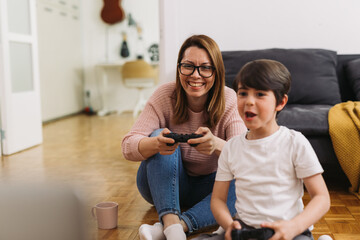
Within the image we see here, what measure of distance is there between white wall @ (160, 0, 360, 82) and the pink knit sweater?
1.09 metres

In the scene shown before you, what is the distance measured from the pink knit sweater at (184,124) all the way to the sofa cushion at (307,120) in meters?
0.57

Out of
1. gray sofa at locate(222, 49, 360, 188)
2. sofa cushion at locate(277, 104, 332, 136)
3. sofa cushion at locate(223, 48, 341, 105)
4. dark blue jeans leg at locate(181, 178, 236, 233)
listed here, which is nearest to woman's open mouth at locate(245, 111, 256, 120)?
dark blue jeans leg at locate(181, 178, 236, 233)

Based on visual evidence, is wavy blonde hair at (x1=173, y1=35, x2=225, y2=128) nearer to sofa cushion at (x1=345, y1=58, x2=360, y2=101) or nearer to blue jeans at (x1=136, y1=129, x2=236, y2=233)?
blue jeans at (x1=136, y1=129, x2=236, y2=233)

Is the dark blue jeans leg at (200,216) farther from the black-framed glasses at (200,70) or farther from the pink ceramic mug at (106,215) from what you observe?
the black-framed glasses at (200,70)

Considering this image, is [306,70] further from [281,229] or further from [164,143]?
[281,229]

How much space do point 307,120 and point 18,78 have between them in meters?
2.37

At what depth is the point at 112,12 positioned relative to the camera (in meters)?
5.69

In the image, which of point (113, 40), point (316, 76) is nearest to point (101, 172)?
point (316, 76)

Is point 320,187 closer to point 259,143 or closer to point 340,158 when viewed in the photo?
point 259,143

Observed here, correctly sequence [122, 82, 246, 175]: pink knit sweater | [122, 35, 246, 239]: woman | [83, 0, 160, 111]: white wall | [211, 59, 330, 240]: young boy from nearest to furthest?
1. [211, 59, 330, 240]: young boy
2. [122, 35, 246, 239]: woman
3. [122, 82, 246, 175]: pink knit sweater
4. [83, 0, 160, 111]: white wall

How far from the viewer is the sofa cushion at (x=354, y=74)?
7.75 feet

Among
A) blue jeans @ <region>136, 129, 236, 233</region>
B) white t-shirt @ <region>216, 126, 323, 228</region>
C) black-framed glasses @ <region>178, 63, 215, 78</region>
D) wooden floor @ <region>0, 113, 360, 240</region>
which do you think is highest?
black-framed glasses @ <region>178, 63, 215, 78</region>

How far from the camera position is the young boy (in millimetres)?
1018

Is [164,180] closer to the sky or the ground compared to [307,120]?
closer to the ground
